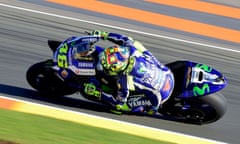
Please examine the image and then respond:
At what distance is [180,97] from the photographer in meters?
11.5

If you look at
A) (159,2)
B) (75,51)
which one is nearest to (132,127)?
(75,51)

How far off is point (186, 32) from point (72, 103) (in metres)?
5.82

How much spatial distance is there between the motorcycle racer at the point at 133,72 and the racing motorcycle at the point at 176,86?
16cm

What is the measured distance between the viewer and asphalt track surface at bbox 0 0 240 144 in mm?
12000

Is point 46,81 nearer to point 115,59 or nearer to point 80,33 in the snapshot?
point 115,59

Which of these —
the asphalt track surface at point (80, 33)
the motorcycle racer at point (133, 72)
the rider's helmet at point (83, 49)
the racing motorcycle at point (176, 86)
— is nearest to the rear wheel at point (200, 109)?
the racing motorcycle at point (176, 86)

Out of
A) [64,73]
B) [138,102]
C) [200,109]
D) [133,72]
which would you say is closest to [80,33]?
[64,73]

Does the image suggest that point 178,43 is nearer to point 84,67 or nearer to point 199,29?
point 199,29

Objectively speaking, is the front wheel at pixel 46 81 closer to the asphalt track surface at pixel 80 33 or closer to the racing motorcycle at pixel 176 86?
the racing motorcycle at pixel 176 86

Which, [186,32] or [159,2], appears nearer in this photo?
[186,32]

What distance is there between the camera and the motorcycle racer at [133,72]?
11.1 metres

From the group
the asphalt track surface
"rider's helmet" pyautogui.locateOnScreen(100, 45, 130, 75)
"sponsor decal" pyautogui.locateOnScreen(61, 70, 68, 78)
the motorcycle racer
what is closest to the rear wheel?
the asphalt track surface

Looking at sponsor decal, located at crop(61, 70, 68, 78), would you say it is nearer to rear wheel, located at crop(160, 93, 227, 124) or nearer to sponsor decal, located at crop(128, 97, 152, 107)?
sponsor decal, located at crop(128, 97, 152, 107)

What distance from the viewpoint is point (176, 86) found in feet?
38.1
